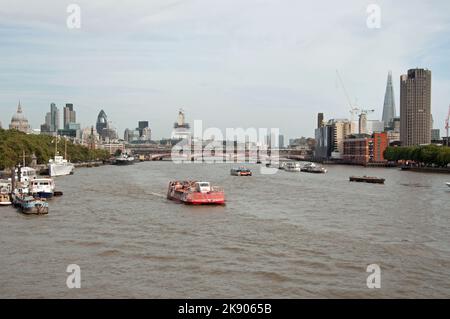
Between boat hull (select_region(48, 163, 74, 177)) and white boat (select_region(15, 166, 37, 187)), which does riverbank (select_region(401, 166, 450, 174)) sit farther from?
white boat (select_region(15, 166, 37, 187))

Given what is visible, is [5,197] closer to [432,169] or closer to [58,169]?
[58,169]

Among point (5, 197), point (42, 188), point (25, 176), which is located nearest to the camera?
point (5, 197)

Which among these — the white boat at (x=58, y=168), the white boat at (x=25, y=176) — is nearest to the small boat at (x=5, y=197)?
the white boat at (x=25, y=176)

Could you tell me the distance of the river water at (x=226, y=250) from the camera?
16141 millimetres

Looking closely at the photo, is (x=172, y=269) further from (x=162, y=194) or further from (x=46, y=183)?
(x=162, y=194)

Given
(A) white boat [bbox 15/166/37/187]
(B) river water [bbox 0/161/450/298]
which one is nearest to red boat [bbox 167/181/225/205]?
(B) river water [bbox 0/161/450/298]

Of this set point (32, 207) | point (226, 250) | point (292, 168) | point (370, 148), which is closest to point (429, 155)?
point (292, 168)

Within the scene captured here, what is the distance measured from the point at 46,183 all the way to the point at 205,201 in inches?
443

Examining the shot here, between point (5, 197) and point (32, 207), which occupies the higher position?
point (5, 197)

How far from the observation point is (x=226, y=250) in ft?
69.5

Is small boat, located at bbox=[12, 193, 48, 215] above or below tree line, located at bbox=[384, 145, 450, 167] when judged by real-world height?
below

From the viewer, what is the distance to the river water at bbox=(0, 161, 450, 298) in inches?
635

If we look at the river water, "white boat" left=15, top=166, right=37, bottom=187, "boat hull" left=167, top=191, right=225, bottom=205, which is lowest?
the river water
